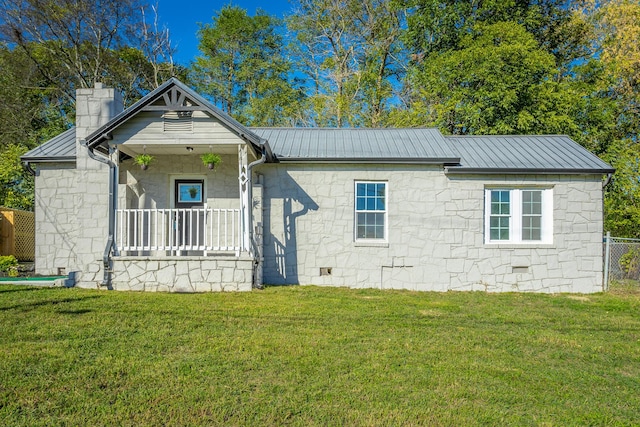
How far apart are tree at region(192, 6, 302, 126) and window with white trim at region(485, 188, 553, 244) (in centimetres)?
1522

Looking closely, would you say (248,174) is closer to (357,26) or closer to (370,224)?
(370,224)

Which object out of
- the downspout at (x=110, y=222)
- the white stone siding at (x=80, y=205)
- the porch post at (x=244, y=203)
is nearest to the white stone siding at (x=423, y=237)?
the porch post at (x=244, y=203)

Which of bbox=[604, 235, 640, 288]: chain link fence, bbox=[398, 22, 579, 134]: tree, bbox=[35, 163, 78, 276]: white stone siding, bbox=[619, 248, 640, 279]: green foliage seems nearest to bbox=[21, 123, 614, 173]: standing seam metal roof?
bbox=[35, 163, 78, 276]: white stone siding

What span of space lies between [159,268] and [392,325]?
4.83m

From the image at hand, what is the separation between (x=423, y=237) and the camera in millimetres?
9875

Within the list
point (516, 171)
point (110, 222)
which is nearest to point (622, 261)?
point (516, 171)

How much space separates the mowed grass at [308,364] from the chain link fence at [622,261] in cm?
307

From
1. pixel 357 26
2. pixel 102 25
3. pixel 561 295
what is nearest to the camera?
pixel 561 295

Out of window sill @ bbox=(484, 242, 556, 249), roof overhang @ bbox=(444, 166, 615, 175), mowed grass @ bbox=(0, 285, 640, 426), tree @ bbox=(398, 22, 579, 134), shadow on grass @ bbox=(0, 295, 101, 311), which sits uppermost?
tree @ bbox=(398, 22, 579, 134)

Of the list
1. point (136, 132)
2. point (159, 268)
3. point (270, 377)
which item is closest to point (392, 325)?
point (270, 377)

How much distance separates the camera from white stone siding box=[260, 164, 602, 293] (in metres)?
9.82

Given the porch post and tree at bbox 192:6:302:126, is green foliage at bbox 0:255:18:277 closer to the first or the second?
the porch post

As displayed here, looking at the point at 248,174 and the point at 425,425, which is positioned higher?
the point at 248,174

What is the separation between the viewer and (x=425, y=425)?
3.25 m
